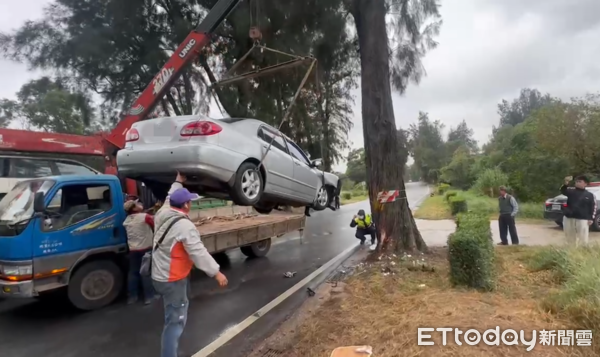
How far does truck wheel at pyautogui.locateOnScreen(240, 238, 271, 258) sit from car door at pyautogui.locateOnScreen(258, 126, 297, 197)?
277 cm

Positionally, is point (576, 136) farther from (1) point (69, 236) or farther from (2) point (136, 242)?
(1) point (69, 236)

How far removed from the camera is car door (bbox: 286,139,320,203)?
6195 millimetres

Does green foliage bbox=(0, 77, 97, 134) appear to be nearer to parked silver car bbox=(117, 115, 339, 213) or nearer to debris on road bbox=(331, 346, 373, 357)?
parked silver car bbox=(117, 115, 339, 213)

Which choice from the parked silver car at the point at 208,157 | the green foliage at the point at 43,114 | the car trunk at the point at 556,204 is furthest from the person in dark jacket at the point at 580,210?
the green foliage at the point at 43,114

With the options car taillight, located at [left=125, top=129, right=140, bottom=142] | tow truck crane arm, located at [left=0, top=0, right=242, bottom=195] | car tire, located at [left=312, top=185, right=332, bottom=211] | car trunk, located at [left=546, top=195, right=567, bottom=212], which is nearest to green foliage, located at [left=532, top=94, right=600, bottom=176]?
car trunk, located at [left=546, top=195, right=567, bottom=212]

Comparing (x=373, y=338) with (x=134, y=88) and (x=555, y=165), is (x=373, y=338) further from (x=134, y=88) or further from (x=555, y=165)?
(x=555, y=165)

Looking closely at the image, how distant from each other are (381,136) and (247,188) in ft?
11.2

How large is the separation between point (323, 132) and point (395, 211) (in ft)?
16.8

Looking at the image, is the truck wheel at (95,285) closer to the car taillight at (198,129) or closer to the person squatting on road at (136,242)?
the person squatting on road at (136,242)

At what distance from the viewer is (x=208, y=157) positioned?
14.4 ft

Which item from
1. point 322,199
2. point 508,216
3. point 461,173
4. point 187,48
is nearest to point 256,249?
point 322,199

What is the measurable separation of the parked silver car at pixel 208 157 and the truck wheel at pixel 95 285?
126 cm

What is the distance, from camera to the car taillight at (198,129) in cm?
451

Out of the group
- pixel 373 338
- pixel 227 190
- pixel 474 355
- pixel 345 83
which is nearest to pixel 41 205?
pixel 227 190
